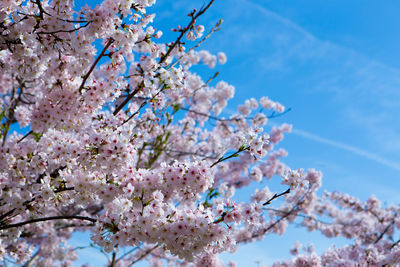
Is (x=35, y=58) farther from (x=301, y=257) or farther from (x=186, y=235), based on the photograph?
(x=301, y=257)

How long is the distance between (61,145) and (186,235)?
1984 mm

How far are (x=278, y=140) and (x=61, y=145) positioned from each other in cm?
1153

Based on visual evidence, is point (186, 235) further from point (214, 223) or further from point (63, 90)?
point (63, 90)

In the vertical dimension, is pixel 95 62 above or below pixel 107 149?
above

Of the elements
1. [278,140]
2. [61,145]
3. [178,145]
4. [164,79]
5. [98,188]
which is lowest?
[98,188]

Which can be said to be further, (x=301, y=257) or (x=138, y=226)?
(x=301, y=257)

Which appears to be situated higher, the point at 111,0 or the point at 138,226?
the point at 111,0

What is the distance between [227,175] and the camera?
13.1m

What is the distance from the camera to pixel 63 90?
4.52 m

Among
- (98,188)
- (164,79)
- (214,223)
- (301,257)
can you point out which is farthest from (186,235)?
(301,257)

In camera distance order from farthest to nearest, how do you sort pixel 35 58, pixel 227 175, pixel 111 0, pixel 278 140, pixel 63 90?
pixel 278 140 → pixel 227 175 → pixel 63 90 → pixel 35 58 → pixel 111 0

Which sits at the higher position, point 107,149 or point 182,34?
point 182,34

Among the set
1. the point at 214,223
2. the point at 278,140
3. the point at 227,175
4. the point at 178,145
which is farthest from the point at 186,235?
the point at 278,140

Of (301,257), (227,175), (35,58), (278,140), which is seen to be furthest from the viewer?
(278,140)
